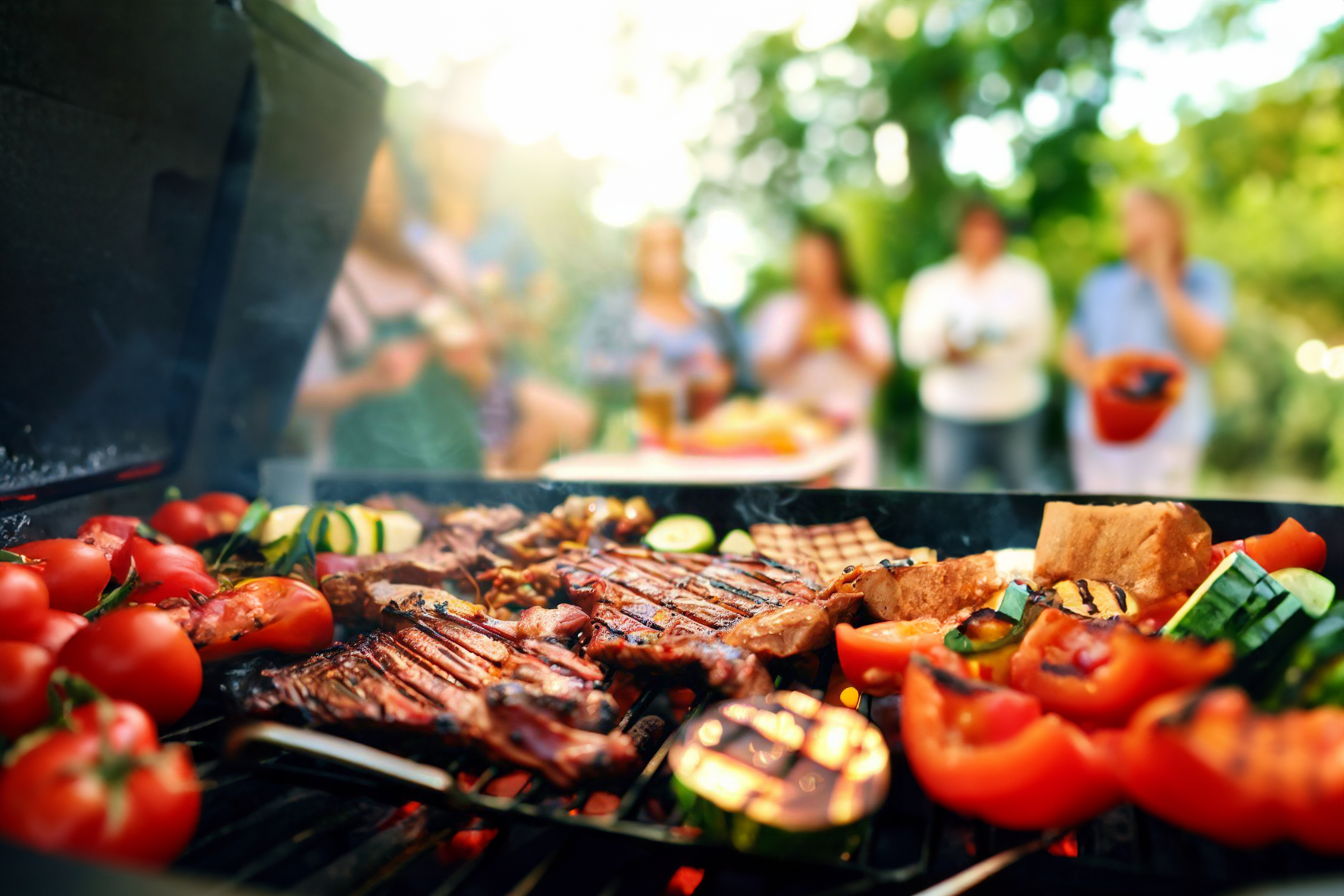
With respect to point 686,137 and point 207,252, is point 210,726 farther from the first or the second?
point 686,137

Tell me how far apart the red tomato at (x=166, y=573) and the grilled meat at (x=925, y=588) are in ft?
7.01

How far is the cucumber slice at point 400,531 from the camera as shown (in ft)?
11.4

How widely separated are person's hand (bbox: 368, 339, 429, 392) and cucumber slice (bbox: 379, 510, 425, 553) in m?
2.48

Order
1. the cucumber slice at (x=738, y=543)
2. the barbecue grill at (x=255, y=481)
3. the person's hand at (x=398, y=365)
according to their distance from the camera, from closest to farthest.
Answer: the barbecue grill at (x=255, y=481) < the cucumber slice at (x=738, y=543) < the person's hand at (x=398, y=365)

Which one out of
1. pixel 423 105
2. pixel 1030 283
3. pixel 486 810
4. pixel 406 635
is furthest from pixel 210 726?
pixel 423 105

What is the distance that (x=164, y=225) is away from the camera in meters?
3.14

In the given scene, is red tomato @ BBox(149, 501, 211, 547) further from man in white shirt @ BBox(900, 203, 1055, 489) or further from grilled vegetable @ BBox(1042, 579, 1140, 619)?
man in white shirt @ BBox(900, 203, 1055, 489)

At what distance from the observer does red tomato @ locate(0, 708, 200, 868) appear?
140 centimetres

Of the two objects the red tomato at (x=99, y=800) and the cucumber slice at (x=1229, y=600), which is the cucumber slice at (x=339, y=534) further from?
the cucumber slice at (x=1229, y=600)

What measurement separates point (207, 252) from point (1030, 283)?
6434mm

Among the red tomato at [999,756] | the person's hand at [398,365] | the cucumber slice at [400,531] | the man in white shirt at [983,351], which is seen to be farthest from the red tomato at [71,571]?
the man in white shirt at [983,351]

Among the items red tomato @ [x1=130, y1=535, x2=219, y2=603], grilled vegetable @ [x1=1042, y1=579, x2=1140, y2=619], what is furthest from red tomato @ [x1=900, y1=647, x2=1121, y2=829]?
red tomato @ [x1=130, y1=535, x2=219, y2=603]

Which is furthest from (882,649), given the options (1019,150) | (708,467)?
(1019,150)

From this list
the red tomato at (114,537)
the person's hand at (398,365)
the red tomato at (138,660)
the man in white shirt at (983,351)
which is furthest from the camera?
the man in white shirt at (983,351)
